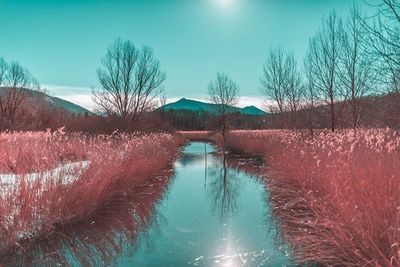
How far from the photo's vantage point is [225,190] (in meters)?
12.1

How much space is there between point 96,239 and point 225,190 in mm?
6066

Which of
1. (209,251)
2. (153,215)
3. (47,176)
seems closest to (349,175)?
(209,251)

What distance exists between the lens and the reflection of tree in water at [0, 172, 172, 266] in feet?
18.1

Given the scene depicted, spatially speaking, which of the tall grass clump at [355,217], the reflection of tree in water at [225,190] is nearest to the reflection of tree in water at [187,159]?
the reflection of tree in water at [225,190]

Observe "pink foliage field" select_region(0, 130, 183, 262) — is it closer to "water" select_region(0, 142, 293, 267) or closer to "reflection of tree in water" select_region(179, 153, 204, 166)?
"water" select_region(0, 142, 293, 267)

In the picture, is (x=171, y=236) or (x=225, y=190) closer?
(x=171, y=236)

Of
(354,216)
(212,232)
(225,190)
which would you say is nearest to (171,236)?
(212,232)

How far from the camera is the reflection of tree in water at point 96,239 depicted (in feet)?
18.1

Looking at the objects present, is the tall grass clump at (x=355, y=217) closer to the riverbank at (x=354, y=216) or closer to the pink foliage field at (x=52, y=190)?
the riverbank at (x=354, y=216)

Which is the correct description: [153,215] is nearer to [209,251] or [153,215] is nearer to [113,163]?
[113,163]

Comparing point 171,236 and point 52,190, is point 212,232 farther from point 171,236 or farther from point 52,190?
point 52,190

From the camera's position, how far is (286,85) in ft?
81.4

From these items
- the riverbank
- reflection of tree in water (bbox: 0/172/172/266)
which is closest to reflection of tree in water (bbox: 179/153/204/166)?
reflection of tree in water (bbox: 0/172/172/266)

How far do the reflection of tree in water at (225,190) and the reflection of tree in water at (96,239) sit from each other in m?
1.58
